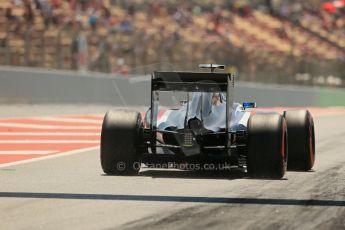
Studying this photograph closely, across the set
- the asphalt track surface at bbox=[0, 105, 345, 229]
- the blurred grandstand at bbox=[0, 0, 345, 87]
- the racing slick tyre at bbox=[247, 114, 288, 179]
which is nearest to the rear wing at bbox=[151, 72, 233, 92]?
the racing slick tyre at bbox=[247, 114, 288, 179]

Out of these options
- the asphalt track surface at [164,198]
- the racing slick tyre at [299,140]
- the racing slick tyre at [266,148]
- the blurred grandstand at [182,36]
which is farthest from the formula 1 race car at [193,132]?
the blurred grandstand at [182,36]

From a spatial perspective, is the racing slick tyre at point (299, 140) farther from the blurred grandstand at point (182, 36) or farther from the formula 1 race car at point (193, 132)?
the blurred grandstand at point (182, 36)

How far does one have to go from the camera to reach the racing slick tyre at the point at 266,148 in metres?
9.61

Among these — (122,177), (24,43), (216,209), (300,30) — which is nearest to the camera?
(216,209)

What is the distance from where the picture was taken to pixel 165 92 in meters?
10.2

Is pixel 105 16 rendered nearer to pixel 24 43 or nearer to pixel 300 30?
pixel 24 43

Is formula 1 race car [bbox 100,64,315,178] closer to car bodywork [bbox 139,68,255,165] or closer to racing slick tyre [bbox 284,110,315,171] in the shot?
car bodywork [bbox 139,68,255,165]

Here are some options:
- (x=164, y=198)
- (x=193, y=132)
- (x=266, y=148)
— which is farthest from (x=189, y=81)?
(x=164, y=198)

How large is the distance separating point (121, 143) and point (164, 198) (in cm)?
193

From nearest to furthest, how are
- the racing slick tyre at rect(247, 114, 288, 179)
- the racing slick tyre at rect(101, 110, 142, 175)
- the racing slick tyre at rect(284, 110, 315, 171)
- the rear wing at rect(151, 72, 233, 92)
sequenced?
the racing slick tyre at rect(247, 114, 288, 179)
the racing slick tyre at rect(101, 110, 142, 175)
the rear wing at rect(151, 72, 233, 92)
the racing slick tyre at rect(284, 110, 315, 171)

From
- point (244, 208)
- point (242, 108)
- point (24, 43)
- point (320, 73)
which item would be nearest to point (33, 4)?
point (24, 43)

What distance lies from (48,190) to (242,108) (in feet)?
9.20

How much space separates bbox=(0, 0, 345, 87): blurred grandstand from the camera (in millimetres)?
23688

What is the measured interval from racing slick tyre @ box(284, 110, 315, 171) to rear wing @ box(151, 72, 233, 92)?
3.36 ft
